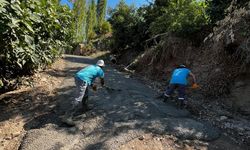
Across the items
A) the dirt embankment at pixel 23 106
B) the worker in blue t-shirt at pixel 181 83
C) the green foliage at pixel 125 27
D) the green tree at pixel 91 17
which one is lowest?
the dirt embankment at pixel 23 106

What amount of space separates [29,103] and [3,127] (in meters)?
1.34

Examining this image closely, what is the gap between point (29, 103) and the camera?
7066 millimetres

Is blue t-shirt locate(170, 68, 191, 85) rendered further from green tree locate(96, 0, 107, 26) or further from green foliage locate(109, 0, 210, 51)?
green tree locate(96, 0, 107, 26)

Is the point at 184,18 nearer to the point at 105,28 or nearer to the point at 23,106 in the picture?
the point at 23,106

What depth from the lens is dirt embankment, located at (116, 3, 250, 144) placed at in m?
6.48

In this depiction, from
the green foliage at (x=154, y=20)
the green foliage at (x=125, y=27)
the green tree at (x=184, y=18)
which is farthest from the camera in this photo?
the green foliage at (x=125, y=27)

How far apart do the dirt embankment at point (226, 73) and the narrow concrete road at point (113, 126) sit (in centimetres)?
78

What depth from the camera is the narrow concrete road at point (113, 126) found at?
4.85m

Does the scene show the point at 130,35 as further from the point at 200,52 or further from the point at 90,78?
the point at 90,78

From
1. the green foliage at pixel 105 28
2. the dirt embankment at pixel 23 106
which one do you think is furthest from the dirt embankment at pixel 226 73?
the green foliage at pixel 105 28

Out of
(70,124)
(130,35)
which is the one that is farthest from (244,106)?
(130,35)

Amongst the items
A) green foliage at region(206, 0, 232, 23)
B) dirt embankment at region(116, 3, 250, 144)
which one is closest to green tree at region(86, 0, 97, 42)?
green foliage at region(206, 0, 232, 23)

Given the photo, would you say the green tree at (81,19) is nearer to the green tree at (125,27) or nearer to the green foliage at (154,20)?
the green foliage at (154,20)

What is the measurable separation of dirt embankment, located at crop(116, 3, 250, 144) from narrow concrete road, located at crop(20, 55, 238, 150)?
2.55 ft
